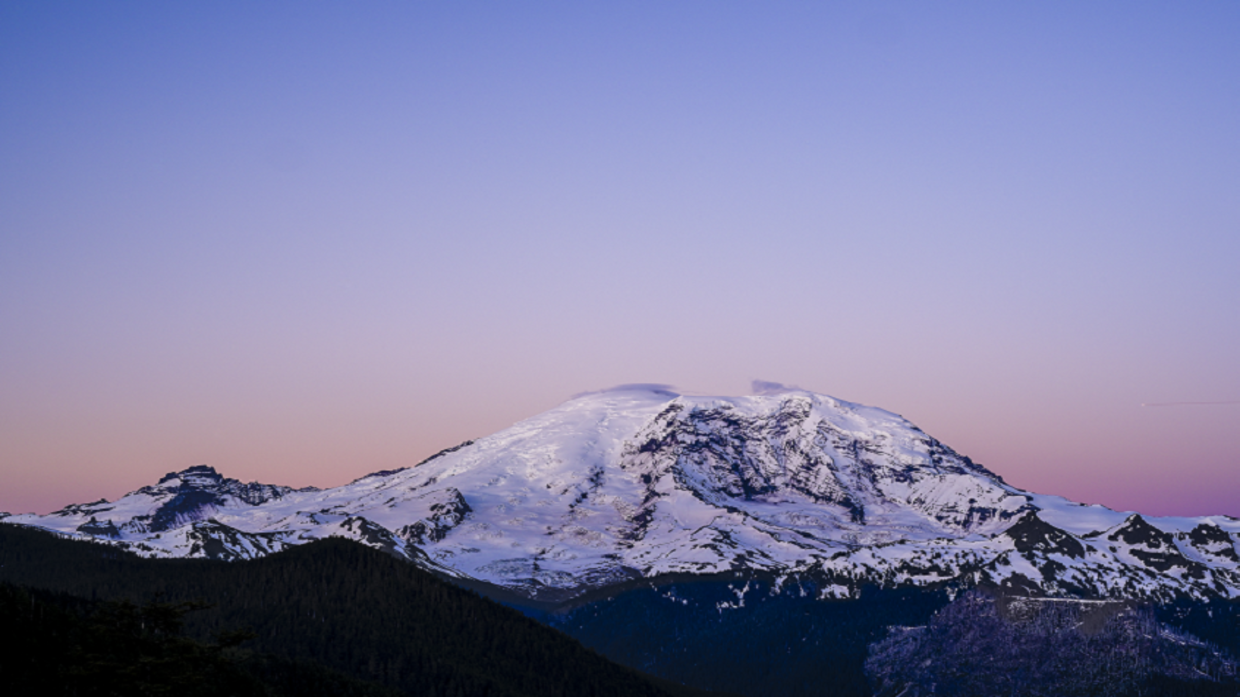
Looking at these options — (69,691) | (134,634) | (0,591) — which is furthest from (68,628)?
(134,634)

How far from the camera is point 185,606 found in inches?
4990

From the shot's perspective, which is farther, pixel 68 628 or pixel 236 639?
pixel 68 628

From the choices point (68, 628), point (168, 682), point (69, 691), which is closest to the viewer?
point (168, 682)

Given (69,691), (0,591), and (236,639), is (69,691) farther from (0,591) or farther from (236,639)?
(0,591)

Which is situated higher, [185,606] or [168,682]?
[185,606]

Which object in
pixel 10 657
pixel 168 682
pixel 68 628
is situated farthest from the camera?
pixel 68 628

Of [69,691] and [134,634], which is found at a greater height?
[134,634]

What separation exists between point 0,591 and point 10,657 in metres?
26.7

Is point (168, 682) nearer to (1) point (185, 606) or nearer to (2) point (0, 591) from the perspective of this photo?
(1) point (185, 606)

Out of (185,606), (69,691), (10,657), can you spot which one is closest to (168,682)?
(185,606)

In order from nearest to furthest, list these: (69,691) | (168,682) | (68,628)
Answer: (168,682) → (69,691) → (68,628)

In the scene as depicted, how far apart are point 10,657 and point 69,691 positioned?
35.9 m

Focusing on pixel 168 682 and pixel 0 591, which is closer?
pixel 168 682

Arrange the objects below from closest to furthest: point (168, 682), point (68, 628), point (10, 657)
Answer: point (168, 682) → point (10, 657) → point (68, 628)
